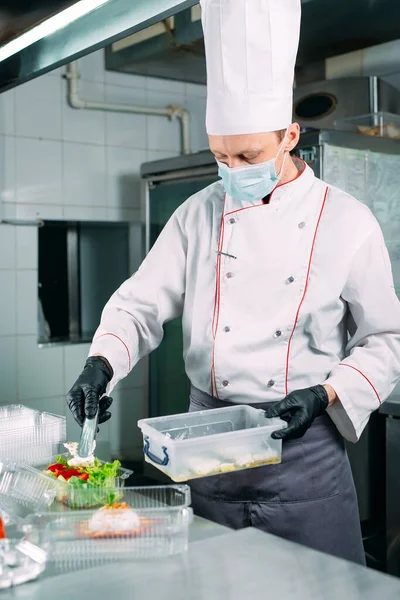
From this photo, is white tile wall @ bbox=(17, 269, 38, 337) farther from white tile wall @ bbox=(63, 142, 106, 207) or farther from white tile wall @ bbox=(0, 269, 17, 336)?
white tile wall @ bbox=(63, 142, 106, 207)

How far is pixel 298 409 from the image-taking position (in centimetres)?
163

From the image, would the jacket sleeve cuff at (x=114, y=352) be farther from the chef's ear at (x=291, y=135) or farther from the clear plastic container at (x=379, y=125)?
the clear plastic container at (x=379, y=125)

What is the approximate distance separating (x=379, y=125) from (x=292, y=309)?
6.06ft

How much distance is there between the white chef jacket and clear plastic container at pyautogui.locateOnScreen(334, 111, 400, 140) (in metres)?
1.57

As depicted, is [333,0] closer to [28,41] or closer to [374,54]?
[374,54]

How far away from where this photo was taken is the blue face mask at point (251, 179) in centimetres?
178

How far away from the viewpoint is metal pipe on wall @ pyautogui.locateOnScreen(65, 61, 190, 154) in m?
4.15

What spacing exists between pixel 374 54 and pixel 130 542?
3.27 meters

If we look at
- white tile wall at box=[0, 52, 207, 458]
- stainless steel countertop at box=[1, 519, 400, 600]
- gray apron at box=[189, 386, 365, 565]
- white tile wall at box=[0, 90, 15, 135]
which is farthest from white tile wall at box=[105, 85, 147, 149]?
stainless steel countertop at box=[1, 519, 400, 600]

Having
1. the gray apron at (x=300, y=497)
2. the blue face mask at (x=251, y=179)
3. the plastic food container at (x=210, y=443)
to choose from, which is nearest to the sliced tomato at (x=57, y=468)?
the plastic food container at (x=210, y=443)

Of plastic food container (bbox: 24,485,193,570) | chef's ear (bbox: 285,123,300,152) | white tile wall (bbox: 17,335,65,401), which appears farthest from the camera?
white tile wall (bbox: 17,335,65,401)

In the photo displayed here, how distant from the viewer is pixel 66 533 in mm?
1275

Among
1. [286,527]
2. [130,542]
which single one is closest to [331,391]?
[286,527]

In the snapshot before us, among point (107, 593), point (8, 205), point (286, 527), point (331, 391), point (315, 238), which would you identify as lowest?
point (286, 527)
